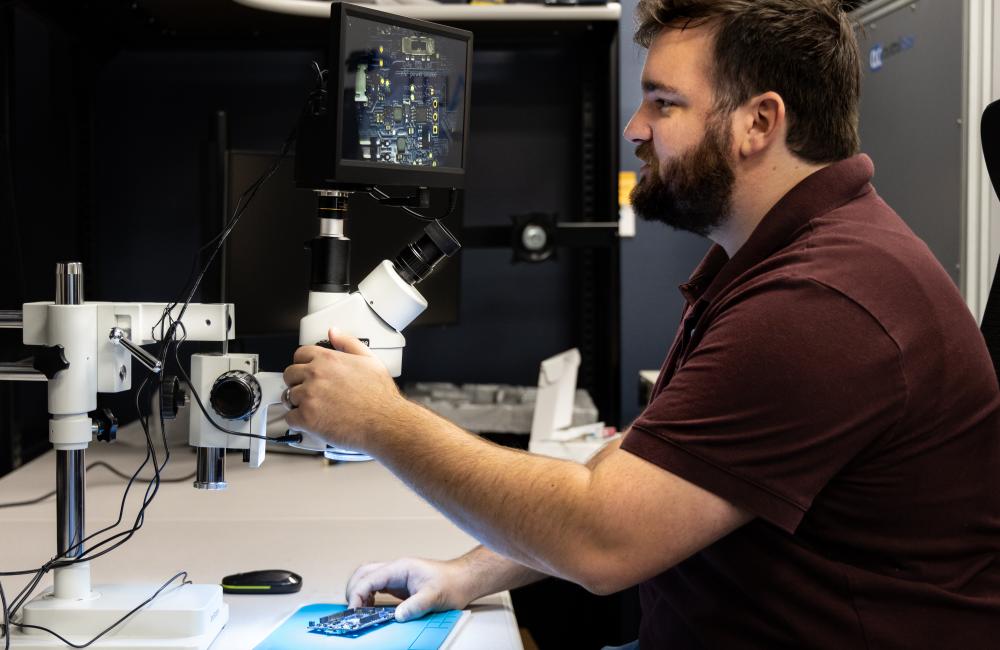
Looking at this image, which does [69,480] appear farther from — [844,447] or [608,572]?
[844,447]

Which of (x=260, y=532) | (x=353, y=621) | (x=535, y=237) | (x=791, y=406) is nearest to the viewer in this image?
(x=791, y=406)

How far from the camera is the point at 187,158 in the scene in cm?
232

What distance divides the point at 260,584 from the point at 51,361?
1.22ft

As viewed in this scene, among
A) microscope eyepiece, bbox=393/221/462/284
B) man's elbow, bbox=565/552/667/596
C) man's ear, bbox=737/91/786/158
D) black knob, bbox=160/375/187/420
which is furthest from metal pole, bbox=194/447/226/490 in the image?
man's ear, bbox=737/91/786/158

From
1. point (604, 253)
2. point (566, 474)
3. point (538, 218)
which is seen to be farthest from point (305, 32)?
point (566, 474)

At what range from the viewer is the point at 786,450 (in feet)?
2.69

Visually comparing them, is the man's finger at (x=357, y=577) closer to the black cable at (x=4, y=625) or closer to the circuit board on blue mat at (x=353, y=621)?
the circuit board on blue mat at (x=353, y=621)

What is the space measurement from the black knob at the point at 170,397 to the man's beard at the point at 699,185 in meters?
0.57

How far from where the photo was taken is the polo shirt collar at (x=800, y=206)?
38.7 inches

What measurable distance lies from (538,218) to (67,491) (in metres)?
1.34

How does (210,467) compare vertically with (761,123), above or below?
below

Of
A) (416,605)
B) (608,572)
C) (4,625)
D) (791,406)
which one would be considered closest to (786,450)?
(791,406)

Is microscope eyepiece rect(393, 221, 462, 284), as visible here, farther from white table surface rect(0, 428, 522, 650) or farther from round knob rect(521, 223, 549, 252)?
round knob rect(521, 223, 549, 252)

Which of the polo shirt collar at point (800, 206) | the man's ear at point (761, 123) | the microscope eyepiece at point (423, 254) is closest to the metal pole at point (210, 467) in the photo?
the microscope eyepiece at point (423, 254)
